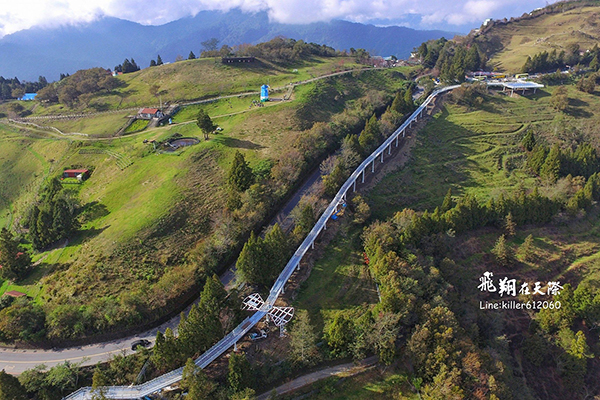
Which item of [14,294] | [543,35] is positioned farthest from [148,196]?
[543,35]

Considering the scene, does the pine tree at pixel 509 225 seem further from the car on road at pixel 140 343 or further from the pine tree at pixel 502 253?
the car on road at pixel 140 343

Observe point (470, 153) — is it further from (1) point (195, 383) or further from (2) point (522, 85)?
(1) point (195, 383)

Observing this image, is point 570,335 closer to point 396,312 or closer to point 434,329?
point 434,329

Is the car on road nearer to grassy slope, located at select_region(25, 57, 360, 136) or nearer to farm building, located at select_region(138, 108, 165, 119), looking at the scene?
grassy slope, located at select_region(25, 57, 360, 136)

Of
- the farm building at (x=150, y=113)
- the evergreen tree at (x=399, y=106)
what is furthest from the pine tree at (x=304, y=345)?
the farm building at (x=150, y=113)

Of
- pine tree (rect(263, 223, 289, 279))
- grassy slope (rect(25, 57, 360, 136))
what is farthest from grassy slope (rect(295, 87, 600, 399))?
grassy slope (rect(25, 57, 360, 136))

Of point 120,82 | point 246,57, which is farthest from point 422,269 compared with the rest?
point 120,82

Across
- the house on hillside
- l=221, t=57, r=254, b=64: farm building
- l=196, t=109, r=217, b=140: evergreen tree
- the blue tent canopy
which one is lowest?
l=196, t=109, r=217, b=140: evergreen tree
